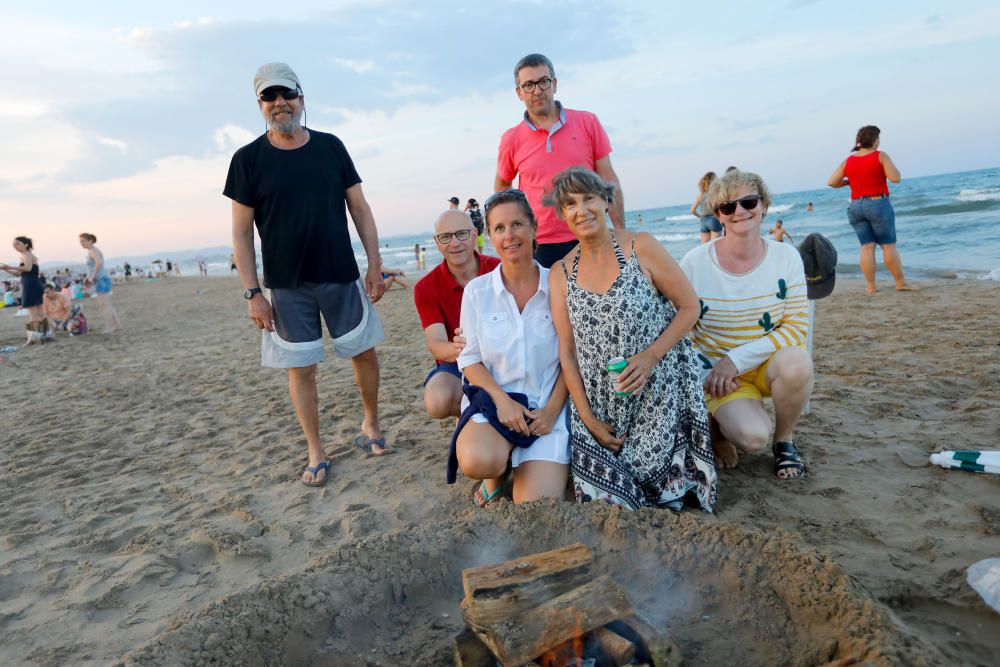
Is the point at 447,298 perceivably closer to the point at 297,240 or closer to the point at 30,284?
the point at 297,240

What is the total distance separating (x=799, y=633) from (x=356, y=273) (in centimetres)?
275

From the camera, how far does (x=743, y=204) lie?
2.93 meters

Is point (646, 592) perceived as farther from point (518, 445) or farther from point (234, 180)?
point (234, 180)

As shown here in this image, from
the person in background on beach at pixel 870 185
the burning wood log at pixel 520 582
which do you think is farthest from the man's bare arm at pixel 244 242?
the person in background on beach at pixel 870 185

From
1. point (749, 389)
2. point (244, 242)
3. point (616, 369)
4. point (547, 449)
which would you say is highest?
point (244, 242)

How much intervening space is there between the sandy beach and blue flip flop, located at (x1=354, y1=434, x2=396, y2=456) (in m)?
0.08

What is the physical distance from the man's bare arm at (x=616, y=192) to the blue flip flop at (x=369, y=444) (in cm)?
195

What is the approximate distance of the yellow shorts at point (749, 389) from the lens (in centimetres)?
304

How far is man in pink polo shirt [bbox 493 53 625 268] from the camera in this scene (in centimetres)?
359

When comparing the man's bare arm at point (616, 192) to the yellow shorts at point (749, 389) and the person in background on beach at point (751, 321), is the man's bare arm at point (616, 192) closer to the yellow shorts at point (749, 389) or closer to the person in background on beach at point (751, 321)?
the person in background on beach at point (751, 321)

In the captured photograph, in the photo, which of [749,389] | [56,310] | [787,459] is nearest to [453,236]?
[749,389]

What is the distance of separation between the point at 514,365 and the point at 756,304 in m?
1.21

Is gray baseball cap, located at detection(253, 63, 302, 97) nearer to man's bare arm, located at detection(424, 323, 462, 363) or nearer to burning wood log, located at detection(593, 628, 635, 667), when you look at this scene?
man's bare arm, located at detection(424, 323, 462, 363)

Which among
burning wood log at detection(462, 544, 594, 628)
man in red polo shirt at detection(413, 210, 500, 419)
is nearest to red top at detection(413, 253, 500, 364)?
man in red polo shirt at detection(413, 210, 500, 419)
